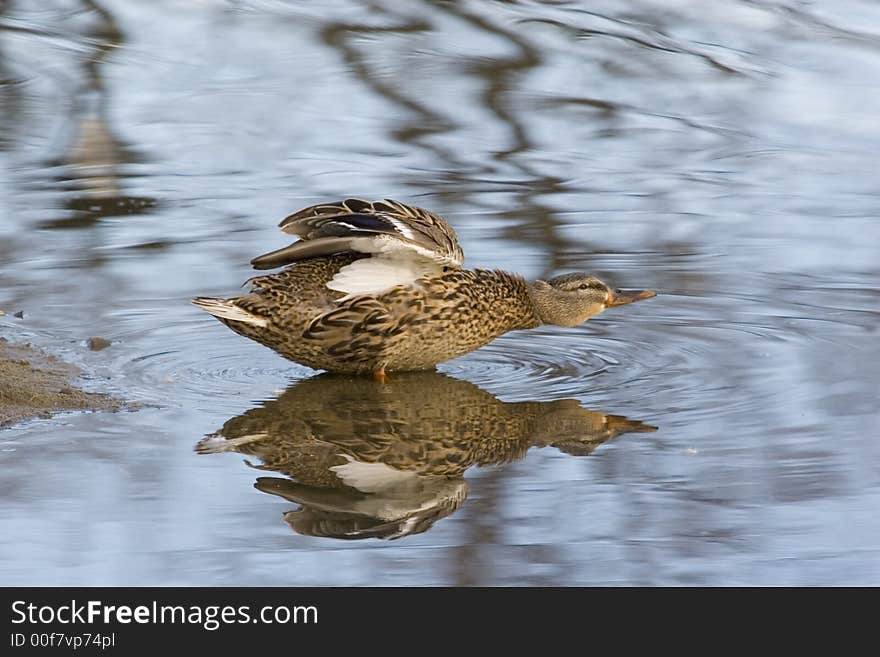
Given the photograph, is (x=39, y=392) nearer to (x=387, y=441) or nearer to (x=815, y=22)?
(x=387, y=441)

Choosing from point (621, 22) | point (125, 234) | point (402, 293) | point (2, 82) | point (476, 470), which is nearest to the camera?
point (476, 470)

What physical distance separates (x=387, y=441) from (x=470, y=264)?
2646 mm

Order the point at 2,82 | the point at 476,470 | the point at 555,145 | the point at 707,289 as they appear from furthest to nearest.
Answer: the point at 2,82
the point at 555,145
the point at 707,289
the point at 476,470

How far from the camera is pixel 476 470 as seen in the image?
19.2 ft

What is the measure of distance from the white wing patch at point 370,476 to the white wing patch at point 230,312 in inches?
52.0

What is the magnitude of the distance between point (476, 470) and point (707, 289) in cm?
305

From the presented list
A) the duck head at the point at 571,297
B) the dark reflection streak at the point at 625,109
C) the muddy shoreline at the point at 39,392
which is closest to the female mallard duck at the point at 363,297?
the duck head at the point at 571,297

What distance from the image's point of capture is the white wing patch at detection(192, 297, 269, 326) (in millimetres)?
7027

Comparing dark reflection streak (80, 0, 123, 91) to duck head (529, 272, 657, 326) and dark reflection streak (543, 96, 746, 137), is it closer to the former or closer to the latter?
dark reflection streak (543, 96, 746, 137)

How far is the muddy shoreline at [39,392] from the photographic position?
21.3 ft

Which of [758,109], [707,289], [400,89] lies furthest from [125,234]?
[758,109]

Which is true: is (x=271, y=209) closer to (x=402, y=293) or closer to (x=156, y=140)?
(x=156, y=140)

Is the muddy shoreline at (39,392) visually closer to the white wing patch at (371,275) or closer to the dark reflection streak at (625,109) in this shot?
the white wing patch at (371,275)

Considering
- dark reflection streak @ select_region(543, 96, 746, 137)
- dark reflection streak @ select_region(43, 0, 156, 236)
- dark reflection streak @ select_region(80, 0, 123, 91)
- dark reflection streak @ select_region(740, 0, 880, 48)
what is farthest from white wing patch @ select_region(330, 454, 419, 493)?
dark reflection streak @ select_region(740, 0, 880, 48)
